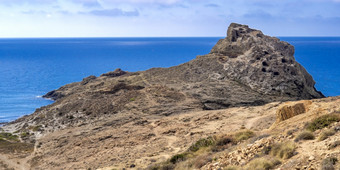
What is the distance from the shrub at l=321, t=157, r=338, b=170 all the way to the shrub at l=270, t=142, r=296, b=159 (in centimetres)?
210

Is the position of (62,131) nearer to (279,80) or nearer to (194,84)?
(194,84)

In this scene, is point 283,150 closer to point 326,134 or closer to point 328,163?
point 326,134

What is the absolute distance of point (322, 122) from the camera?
46.9 feet

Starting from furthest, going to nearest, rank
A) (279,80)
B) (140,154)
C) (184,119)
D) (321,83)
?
(321,83)
(279,80)
(184,119)
(140,154)

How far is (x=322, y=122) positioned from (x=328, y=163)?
5180mm

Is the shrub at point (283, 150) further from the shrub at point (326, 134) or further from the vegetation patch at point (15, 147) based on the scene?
the vegetation patch at point (15, 147)

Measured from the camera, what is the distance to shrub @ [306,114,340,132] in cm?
1407

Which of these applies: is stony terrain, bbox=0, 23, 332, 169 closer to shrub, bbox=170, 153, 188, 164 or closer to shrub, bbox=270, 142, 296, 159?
shrub, bbox=170, 153, 188, 164

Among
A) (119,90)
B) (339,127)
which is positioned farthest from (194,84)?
(339,127)

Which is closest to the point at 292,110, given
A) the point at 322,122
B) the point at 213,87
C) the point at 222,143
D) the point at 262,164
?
the point at 222,143

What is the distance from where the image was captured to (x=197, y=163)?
1448 cm

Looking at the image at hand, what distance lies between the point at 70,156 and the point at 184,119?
38.2 feet

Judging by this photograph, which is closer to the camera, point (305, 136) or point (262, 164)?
point (262, 164)

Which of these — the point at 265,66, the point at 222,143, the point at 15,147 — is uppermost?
the point at 265,66
